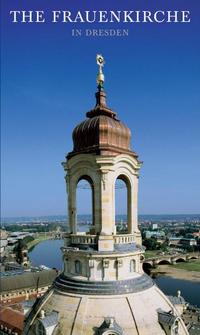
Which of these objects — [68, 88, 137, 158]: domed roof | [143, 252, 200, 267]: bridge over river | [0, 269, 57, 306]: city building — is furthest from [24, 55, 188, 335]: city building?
[143, 252, 200, 267]: bridge over river

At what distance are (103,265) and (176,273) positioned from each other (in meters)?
103

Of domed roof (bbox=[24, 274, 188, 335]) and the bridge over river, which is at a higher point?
domed roof (bbox=[24, 274, 188, 335])

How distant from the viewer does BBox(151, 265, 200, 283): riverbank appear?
10262 centimetres

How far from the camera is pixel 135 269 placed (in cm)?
1694

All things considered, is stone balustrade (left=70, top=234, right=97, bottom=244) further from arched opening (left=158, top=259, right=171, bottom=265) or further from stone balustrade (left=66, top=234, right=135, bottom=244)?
arched opening (left=158, top=259, right=171, bottom=265)

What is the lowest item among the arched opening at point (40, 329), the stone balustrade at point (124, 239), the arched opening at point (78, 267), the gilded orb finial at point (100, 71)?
the arched opening at point (40, 329)

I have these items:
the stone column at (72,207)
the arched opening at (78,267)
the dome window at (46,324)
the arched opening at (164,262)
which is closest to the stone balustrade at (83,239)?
the stone column at (72,207)

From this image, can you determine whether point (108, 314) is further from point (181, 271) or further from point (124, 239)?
point (181, 271)

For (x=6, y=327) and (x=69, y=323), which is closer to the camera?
(x=69, y=323)

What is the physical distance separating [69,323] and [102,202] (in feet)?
17.2

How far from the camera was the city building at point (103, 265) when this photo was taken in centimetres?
1470

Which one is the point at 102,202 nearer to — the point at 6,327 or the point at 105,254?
the point at 105,254

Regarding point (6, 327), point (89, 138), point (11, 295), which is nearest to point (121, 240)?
point (89, 138)

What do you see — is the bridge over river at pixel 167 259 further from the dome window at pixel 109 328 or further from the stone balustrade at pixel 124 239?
the dome window at pixel 109 328
